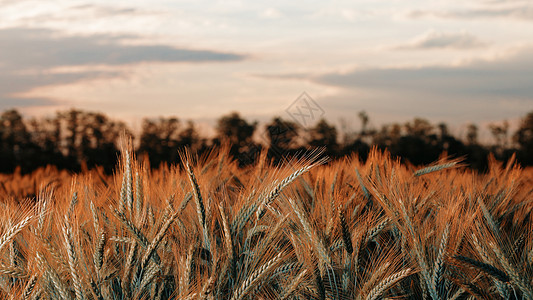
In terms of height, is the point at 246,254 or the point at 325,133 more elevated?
the point at 246,254

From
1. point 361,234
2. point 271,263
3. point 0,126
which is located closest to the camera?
point 271,263

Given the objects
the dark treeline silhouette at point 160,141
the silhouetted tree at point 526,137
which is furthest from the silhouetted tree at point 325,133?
the silhouetted tree at point 526,137

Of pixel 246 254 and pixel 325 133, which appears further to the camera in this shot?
pixel 325 133

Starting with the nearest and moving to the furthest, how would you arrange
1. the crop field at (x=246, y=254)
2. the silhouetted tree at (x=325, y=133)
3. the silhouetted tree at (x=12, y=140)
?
the crop field at (x=246, y=254)
the silhouetted tree at (x=325, y=133)
the silhouetted tree at (x=12, y=140)

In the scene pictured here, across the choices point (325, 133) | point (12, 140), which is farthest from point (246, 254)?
point (12, 140)

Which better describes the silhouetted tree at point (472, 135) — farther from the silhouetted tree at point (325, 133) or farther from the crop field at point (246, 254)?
the crop field at point (246, 254)

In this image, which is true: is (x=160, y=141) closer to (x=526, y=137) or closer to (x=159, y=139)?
(x=159, y=139)

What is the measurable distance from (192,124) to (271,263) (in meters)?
16.2

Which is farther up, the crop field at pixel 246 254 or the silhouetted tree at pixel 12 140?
the crop field at pixel 246 254

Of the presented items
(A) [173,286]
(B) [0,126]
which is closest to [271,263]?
(A) [173,286]

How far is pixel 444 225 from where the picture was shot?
2260mm

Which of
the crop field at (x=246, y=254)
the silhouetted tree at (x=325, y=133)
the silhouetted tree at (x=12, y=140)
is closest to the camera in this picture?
the crop field at (x=246, y=254)

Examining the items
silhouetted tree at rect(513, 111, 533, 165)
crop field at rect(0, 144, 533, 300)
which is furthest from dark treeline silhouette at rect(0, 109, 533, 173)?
crop field at rect(0, 144, 533, 300)

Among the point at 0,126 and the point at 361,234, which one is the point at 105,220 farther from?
the point at 0,126
